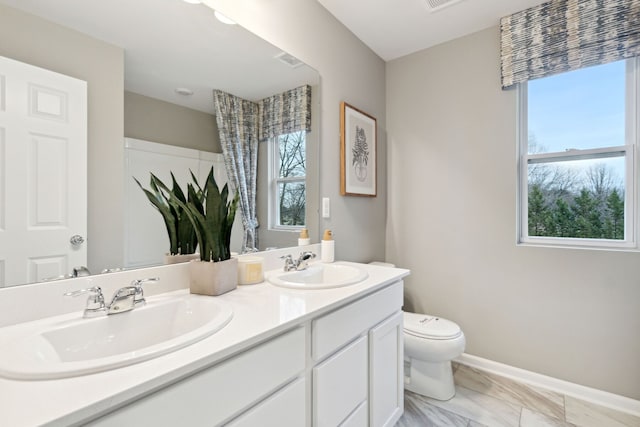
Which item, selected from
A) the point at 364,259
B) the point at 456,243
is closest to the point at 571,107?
the point at 456,243

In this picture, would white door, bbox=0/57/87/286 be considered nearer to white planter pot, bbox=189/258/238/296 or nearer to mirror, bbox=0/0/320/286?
mirror, bbox=0/0/320/286

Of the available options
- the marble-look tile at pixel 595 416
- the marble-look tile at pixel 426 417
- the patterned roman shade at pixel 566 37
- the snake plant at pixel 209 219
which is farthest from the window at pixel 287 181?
the marble-look tile at pixel 595 416

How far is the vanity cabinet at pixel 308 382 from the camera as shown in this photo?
0.63 metres

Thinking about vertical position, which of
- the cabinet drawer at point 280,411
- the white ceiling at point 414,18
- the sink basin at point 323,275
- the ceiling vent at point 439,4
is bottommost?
the cabinet drawer at point 280,411

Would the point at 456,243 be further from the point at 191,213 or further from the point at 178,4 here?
the point at 178,4

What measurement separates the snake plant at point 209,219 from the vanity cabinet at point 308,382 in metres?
0.42

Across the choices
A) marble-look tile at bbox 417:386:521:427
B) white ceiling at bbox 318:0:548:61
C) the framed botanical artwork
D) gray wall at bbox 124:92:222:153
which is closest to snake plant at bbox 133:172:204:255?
gray wall at bbox 124:92:222:153

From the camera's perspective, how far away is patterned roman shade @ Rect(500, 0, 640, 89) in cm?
163

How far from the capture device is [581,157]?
189cm

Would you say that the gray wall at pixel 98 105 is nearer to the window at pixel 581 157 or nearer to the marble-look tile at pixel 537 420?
the marble-look tile at pixel 537 420

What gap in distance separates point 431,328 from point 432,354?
15 centimetres

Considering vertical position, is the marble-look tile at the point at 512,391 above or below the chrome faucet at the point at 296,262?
below

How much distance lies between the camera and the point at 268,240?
1.55 metres

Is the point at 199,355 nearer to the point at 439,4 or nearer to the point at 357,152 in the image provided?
the point at 357,152
